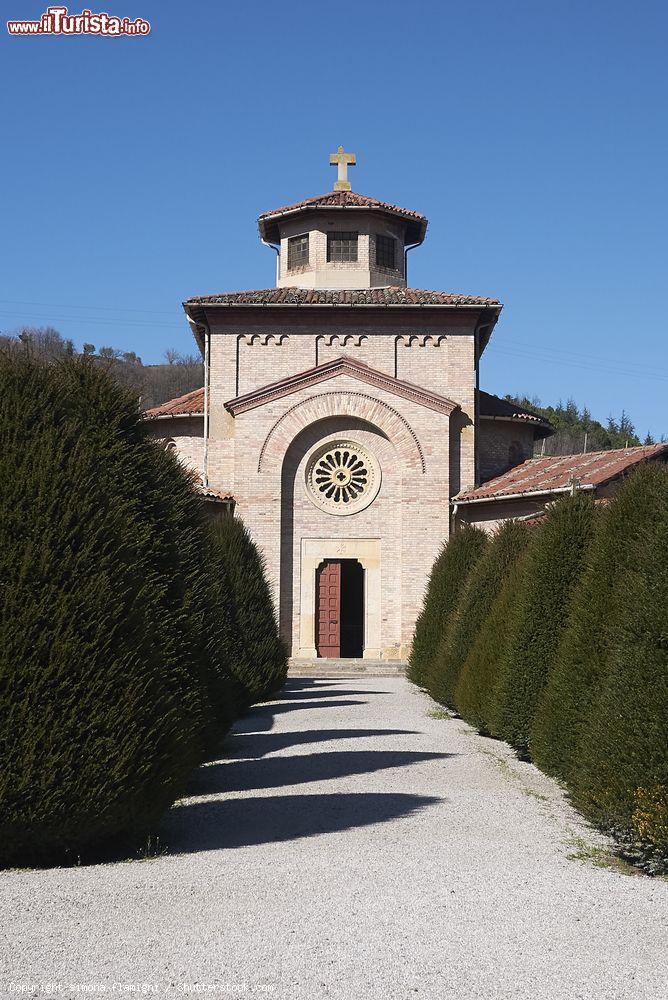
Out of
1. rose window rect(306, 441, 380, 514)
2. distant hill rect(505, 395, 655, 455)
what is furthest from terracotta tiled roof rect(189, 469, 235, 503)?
distant hill rect(505, 395, 655, 455)

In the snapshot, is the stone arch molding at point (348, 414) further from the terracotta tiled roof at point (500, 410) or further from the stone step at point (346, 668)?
the stone step at point (346, 668)

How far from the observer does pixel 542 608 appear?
1170 cm

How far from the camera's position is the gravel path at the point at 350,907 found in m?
4.77

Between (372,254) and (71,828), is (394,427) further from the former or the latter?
(71,828)

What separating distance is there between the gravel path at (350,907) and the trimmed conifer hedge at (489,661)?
3.09 m

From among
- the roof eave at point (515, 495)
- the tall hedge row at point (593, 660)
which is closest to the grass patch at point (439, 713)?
the tall hedge row at point (593, 660)

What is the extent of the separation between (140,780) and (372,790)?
324 cm

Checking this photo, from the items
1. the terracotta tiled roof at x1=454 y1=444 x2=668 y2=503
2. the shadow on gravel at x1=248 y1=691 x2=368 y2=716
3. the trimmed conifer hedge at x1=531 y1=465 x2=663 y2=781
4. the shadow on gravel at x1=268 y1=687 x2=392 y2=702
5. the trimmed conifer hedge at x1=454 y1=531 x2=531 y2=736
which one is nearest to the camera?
the trimmed conifer hedge at x1=531 y1=465 x2=663 y2=781

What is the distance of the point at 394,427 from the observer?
28734 mm

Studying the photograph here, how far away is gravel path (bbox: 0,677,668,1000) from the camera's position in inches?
188

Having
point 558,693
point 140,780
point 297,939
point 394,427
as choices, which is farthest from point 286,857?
point 394,427

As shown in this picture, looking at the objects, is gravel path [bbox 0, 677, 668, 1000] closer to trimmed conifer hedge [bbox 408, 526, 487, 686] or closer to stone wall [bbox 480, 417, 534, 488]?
trimmed conifer hedge [bbox 408, 526, 487, 686]

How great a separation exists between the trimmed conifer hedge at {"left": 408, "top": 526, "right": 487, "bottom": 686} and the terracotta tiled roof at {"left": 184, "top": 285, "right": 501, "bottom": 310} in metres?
10.1

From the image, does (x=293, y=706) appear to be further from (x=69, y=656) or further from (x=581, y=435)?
(x=581, y=435)
